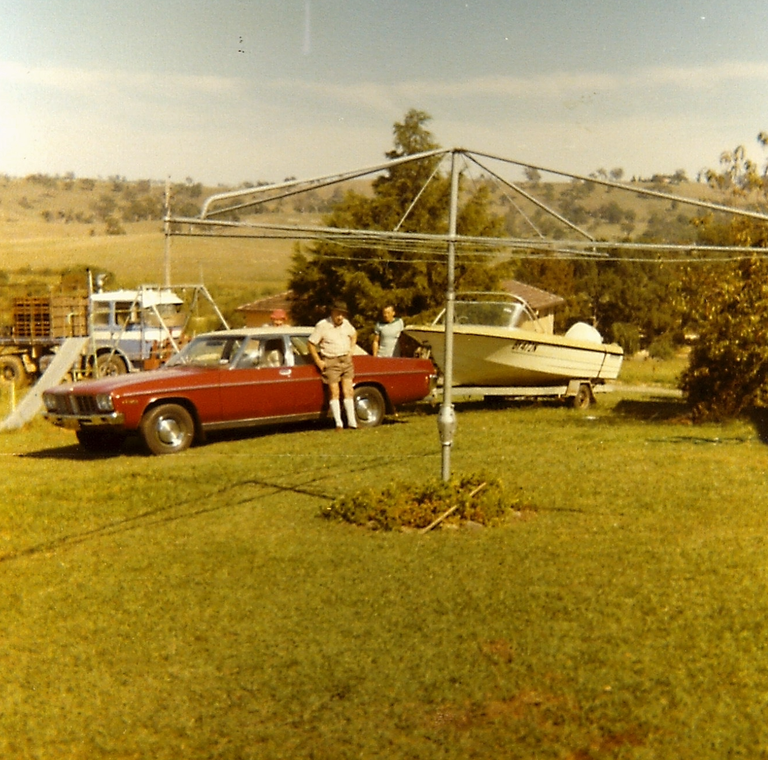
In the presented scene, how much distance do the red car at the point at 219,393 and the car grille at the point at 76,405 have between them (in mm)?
12

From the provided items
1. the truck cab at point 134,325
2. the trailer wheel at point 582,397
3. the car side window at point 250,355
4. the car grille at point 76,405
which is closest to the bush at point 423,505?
the car grille at point 76,405

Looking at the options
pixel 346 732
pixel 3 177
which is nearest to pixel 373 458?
pixel 346 732

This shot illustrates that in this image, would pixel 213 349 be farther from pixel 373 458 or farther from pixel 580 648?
pixel 580 648

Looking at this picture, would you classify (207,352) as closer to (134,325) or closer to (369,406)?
(369,406)

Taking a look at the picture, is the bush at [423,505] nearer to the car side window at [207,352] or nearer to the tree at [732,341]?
the car side window at [207,352]

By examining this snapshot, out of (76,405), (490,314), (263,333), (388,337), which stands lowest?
(76,405)

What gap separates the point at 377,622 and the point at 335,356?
8000 millimetres

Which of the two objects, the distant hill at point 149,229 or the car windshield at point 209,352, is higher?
the distant hill at point 149,229

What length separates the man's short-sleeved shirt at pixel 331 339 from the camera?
44.4 ft

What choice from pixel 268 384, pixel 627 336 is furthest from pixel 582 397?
pixel 627 336

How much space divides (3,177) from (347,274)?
111794mm

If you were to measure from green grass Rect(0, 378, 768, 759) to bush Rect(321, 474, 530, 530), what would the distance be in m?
0.18

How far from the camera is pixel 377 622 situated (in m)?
5.75

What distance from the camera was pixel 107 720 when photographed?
15.2ft
